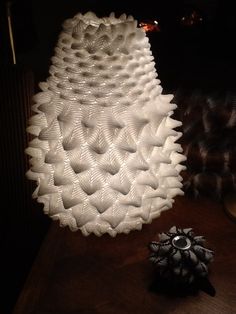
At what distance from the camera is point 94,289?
696mm

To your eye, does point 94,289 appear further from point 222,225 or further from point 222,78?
point 222,78

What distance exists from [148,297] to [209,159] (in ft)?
1.10

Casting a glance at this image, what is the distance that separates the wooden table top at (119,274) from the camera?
67 cm

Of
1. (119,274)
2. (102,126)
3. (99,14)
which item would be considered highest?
(99,14)

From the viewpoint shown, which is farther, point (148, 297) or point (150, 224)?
point (150, 224)

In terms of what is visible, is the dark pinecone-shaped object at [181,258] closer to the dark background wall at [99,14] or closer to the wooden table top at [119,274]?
the wooden table top at [119,274]

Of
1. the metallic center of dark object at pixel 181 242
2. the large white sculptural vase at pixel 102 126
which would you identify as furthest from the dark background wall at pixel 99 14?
the metallic center of dark object at pixel 181 242

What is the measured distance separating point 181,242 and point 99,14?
539 mm

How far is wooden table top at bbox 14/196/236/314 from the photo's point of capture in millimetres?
667

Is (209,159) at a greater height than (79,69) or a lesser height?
lesser

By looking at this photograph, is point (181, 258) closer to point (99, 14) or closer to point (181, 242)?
point (181, 242)

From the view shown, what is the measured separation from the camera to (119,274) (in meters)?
0.73

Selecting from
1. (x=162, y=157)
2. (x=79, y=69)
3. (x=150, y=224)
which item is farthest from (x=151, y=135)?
(x=150, y=224)

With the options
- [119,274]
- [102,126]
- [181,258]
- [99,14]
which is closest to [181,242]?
[181,258]
